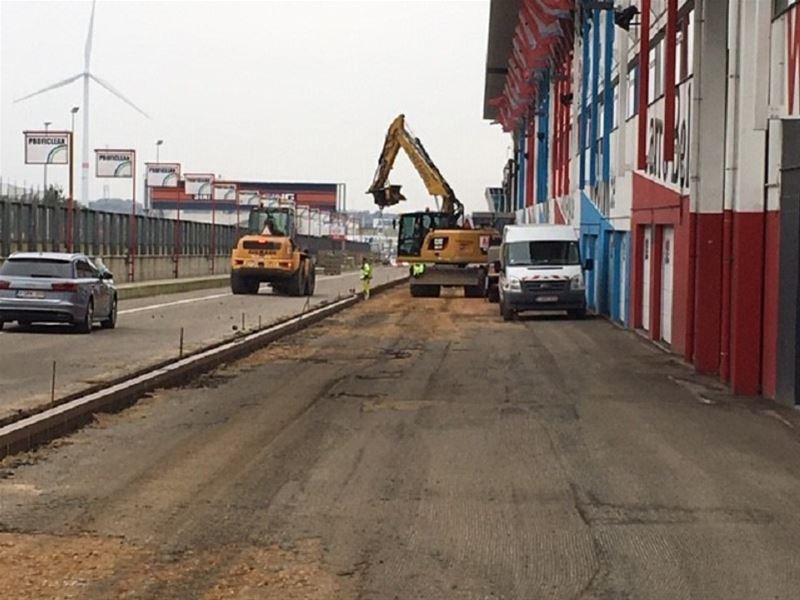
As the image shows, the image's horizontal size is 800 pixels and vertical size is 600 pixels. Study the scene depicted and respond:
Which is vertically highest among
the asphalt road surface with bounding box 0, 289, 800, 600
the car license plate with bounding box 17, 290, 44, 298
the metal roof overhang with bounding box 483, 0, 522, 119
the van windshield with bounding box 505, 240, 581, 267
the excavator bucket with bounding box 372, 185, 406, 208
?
the metal roof overhang with bounding box 483, 0, 522, 119

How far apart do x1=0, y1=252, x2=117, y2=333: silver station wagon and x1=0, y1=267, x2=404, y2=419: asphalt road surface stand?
351 mm

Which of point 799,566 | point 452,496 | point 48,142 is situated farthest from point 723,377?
point 48,142

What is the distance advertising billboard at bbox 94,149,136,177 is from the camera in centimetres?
6180

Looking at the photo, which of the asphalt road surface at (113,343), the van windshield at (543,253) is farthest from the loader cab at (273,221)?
the van windshield at (543,253)

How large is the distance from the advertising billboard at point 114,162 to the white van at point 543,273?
30.0 meters

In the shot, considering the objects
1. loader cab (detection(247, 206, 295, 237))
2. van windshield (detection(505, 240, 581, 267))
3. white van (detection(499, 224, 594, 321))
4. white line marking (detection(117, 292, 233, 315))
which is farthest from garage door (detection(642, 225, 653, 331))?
loader cab (detection(247, 206, 295, 237))

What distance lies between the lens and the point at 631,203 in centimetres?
3058

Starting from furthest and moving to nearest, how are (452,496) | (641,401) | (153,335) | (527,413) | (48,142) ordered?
(48,142) < (153,335) < (641,401) < (527,413) < (452,496)

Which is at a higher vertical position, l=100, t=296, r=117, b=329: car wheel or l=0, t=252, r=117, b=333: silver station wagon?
l=0, t=252, r=117, b=333: silver station wagon

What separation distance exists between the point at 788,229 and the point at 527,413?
3755 mm

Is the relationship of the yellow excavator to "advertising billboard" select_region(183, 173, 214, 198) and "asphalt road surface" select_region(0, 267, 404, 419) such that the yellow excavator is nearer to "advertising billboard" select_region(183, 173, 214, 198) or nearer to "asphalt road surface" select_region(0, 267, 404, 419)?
"asphalt road surface" select_region(0, 267, 404, 419)

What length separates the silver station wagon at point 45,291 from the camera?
85.5 ft

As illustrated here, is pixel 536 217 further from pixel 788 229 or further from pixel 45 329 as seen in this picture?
pixel 788 229

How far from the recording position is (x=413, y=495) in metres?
10.2
